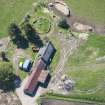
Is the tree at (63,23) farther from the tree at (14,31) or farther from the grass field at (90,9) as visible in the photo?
the tree at (14,31)

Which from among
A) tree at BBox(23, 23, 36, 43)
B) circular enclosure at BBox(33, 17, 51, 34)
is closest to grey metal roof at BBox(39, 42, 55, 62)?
tree at BBox(23, 23, 36, 43)

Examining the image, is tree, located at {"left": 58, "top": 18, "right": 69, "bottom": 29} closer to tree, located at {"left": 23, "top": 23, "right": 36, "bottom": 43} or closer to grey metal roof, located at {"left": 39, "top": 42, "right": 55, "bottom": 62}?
grey metal roof, located at {"left": 39, "top": 42, "right": 55, "bottom": 62}

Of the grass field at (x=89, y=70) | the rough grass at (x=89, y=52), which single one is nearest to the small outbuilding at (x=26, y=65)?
the grass field at (x=89, y=70)

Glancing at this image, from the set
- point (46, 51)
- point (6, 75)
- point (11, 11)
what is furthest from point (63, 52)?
point (11, 11)

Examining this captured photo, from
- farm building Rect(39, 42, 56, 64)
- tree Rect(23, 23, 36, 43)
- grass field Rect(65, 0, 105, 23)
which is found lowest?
farm building Rect(39, 42, 56, 64)

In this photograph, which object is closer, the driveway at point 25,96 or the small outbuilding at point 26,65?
the driveway at point 25,96

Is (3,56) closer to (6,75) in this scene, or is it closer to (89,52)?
(6,75)

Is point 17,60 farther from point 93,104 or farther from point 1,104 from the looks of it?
point 93,104
